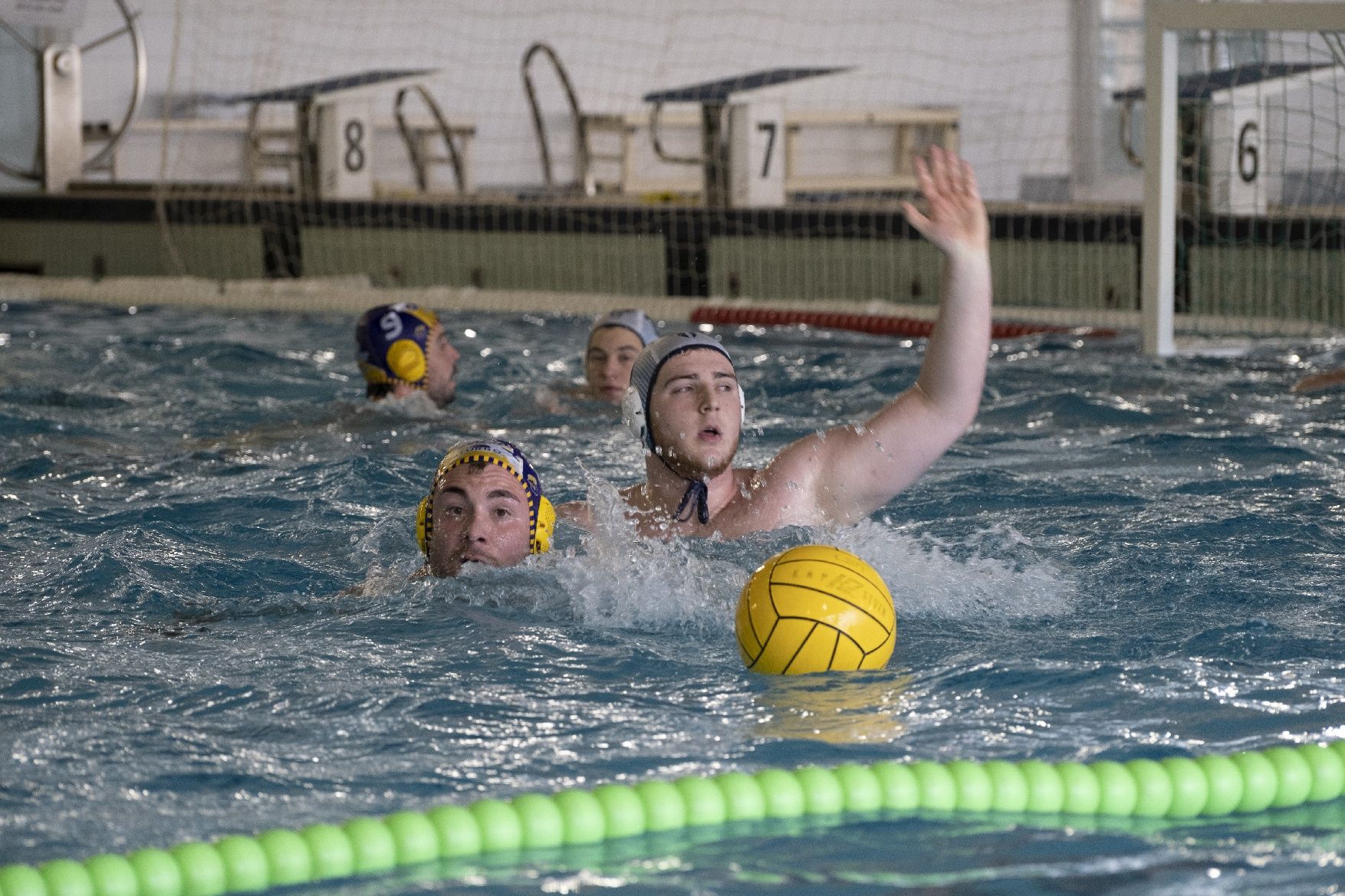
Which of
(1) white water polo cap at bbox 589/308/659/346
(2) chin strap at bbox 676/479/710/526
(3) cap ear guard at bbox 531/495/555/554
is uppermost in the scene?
(1) white water polo cap at bbox 589/308/659/346

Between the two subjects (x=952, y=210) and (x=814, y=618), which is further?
(x=952, y=210)

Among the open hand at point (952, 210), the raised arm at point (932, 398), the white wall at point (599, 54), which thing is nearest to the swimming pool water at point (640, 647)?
the raised arm at point (932, 398)

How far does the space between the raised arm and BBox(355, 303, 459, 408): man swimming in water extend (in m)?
2.52

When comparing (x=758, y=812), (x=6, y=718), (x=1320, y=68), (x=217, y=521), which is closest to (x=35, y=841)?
(x=6, y=718)

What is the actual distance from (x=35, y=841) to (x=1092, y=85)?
11.0 meters

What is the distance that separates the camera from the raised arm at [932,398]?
309 cm

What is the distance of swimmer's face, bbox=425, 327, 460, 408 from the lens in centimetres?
612

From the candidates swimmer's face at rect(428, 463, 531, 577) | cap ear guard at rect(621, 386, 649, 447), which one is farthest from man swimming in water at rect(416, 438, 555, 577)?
cap ear guard at rect(621, 386, 649, 447)

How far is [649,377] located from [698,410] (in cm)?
15

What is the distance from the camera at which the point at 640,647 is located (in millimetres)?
3322

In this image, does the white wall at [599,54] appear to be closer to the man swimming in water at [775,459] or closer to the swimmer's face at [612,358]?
the swimmer's face at [612,358]

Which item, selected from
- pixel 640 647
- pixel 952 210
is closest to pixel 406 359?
pixel 640 647

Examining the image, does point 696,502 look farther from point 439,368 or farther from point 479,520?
point 439,368

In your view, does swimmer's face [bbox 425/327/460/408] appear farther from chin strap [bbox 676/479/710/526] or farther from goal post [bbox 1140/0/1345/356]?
goal post [bbox 1140/0/1345/356]
